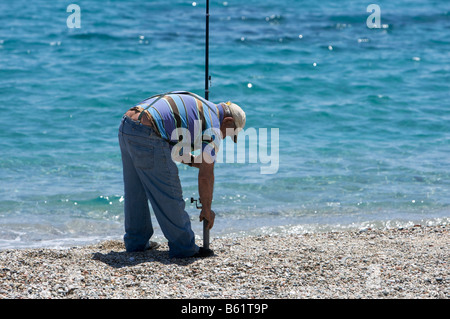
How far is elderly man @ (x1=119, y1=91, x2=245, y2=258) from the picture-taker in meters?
4.75

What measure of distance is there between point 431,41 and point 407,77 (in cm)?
296

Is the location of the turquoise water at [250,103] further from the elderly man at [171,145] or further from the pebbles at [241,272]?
the elderly man at [171,145]

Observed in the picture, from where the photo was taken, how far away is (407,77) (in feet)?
44.7

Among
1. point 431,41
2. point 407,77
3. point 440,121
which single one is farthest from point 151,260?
point 431,41

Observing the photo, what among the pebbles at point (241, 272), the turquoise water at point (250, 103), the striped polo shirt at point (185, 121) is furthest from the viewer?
the turquoise water at point (250, 103)

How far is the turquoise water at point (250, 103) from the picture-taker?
7348 mm

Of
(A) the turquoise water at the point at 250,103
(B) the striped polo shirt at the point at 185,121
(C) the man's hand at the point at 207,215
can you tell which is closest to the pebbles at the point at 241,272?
(C) the man's hand at the point at 207,215

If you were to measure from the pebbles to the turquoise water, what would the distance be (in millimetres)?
1258

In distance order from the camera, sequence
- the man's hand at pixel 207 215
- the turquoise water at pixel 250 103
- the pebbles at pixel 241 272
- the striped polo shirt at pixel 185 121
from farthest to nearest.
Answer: the turquoise water at pixel 250 103
the man's hand at pixel 207 215
the striped polo shirt at pixel 185 121
the pebbles at pixel 241 272

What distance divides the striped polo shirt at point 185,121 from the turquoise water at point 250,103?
191 centimetres

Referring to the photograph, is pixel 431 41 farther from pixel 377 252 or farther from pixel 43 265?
pixel 43 265

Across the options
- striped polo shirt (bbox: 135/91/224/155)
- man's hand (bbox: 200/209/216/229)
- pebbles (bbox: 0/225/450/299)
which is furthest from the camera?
man's hand (bbox: 200/209/216/229)

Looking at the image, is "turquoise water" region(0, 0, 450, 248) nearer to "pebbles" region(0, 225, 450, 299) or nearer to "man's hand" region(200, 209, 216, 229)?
"pebbles" region(0, 225, 450, 299)

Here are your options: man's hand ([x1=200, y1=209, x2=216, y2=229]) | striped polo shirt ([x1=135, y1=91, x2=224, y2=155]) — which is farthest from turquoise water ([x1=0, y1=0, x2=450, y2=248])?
striped polo shirt ([x1=135, y1=91, x2=224, y2=155])
